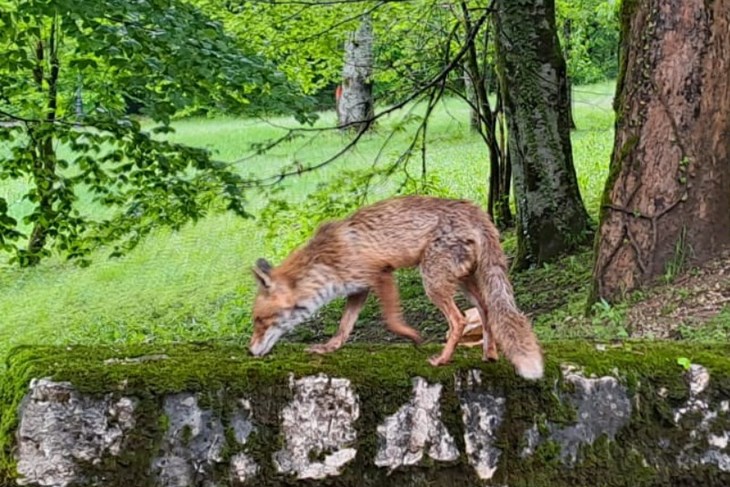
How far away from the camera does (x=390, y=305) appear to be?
13.2 ft

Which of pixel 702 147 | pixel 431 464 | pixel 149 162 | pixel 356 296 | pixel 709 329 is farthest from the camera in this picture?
pixel 149 162

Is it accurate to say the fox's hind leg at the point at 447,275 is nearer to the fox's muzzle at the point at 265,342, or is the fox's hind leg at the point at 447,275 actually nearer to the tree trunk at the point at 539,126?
the fox's muzzle at the point at 265,342

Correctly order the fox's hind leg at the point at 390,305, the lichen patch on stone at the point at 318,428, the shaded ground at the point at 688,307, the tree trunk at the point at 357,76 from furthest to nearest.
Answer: the tree trunk at the point at 357,76
the shaded ground at the point at 688,307
the fox's hind leg at the point at 390,305
the lichen patch on stone at the point at 318,428

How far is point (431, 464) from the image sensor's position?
12.5 ft

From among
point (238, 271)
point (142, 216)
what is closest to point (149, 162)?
point (142, 216)

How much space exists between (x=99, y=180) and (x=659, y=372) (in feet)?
20.8

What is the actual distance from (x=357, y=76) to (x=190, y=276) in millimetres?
5731

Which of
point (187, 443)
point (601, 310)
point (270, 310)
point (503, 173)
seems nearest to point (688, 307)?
point (601, 310)

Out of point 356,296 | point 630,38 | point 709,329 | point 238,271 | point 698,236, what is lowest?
point 238,271

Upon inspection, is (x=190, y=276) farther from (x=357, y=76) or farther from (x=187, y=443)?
(x=187, y=443)

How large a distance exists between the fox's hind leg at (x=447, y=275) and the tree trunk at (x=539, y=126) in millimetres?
5564

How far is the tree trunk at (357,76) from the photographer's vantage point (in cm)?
1195

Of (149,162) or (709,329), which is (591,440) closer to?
(709,329)

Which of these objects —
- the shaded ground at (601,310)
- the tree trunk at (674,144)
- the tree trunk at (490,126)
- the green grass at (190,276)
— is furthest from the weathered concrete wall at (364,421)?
the tree trunk at (490,126)
